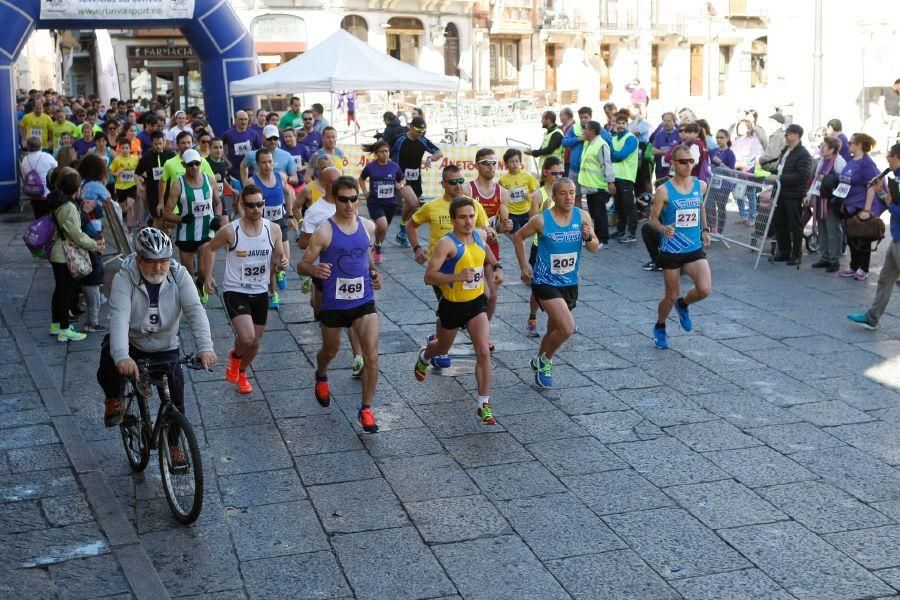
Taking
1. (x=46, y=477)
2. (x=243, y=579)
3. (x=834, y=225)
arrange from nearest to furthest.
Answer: (x=243, y=579), (x=46, y=477), (x=834, y=225)

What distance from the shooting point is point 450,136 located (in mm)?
25062

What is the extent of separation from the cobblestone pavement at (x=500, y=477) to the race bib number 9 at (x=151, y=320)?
0.96m

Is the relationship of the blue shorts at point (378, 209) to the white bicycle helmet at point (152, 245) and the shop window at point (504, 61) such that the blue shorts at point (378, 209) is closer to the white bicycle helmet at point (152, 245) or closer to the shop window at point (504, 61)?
the white bicycle helmet at point (152, 245)

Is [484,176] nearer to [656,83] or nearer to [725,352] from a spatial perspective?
[725,352]

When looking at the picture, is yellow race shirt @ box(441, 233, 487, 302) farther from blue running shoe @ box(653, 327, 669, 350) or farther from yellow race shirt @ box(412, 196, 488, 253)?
blue running shoe @ box(653, 327, 669, 350)

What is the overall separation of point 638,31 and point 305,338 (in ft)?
170

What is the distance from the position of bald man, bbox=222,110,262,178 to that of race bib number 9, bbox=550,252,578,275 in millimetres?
8752

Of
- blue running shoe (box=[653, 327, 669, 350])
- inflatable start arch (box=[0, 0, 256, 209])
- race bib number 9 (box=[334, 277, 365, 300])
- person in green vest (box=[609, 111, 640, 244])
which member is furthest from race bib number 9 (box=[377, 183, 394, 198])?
inflatable start arch (box=[0, 0, 256, 209])

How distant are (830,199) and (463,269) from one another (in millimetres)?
6609

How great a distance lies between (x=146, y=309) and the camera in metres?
6.08

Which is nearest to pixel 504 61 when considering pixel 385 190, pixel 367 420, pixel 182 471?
pixel 385 190

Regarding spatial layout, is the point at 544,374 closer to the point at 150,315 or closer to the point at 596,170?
the point at 150,315

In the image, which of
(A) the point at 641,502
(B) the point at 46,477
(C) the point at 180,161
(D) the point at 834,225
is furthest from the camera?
(D) the point at 834,225

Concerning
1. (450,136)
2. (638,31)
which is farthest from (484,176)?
(638,31)
